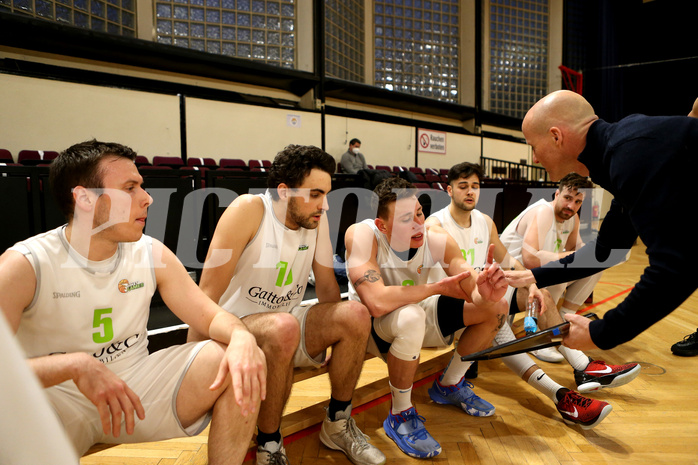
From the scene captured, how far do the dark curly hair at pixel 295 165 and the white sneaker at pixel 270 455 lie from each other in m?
1.01

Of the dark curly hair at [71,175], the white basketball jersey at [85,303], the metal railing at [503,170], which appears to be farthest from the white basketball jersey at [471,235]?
the metal railing at [503,170]

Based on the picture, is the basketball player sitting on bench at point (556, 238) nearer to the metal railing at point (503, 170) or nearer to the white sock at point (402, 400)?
the white sock at point (402, 400)

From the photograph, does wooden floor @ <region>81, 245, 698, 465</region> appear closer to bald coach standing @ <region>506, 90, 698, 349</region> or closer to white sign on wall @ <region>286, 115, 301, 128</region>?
bald coach standing @ <region>506, 90, 698, 349</region>

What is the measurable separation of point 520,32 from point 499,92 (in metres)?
2.07

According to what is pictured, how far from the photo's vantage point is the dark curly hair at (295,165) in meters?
1.84

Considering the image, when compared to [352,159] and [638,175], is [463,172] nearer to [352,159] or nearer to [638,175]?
[638,175]

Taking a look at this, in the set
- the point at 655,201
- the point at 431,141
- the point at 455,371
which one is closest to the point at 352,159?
the point at 431,141

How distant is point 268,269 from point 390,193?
2.37ft

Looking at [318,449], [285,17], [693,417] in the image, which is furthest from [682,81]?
[318,449]

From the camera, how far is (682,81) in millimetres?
9953

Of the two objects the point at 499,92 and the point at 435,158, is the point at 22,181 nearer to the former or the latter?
the point at 435,158

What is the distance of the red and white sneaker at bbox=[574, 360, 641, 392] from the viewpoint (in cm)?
218

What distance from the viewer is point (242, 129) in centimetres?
826

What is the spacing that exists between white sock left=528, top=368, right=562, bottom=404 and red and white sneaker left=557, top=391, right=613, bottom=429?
76 millimetres
